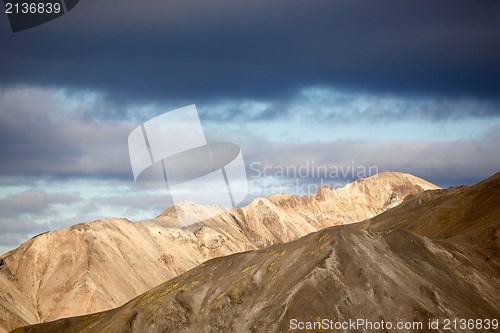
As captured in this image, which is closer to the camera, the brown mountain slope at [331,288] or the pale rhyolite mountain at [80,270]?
the brown mountain slope at [331,288]

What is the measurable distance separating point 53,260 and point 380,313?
12196 centimetres

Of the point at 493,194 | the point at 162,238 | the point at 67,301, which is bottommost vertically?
the point at 162,238

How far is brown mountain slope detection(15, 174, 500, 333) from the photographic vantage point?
5316cm

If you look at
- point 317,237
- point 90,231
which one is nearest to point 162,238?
point 90,231

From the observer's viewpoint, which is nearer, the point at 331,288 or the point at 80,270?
the point at 331,288

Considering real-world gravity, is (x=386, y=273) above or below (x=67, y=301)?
above

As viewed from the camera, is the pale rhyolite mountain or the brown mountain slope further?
the pale rhyolite mountain

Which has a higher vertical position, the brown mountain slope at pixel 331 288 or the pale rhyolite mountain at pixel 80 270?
the brown mountain slope at pixel 331 288

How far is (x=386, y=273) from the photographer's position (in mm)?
57469

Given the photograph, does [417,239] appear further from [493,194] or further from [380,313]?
[493,194]

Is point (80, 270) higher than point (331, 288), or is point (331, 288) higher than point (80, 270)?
point (331, 288)

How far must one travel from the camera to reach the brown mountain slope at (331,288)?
2093 inches

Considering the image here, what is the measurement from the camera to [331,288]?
179 feet

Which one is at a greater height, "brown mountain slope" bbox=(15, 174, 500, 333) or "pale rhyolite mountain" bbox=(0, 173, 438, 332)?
"brown mountain slope" bbox=(15, 174, 500, 333)
